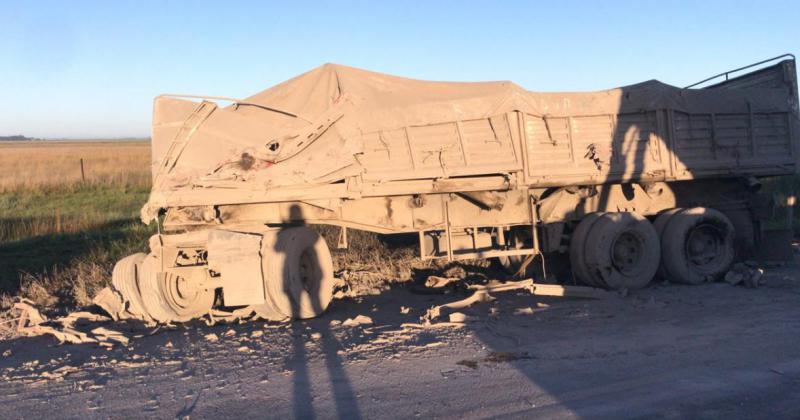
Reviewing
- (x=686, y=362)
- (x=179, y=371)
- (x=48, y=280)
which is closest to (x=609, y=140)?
(x=686, y=362)

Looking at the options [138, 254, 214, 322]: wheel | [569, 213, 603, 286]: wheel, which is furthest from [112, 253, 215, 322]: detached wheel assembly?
[569, 213, 603, 286]: wheel

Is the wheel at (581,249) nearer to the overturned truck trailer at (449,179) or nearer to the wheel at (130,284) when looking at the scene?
the overturned truck trailer at (449,179)

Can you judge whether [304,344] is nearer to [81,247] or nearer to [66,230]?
[81,247]

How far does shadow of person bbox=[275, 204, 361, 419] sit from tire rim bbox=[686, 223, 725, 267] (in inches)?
219

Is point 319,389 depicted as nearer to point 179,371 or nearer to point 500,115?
point 179,371

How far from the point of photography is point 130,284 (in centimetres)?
848

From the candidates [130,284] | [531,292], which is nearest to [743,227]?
[531,292]

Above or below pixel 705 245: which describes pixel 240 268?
above

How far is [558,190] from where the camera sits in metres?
10.0

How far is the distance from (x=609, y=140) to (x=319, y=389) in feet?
20.2

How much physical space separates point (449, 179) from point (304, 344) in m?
3.18

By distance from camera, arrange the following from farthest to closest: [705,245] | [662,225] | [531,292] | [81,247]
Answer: [81,247] → [705,245] → [662,225] → [531,292]

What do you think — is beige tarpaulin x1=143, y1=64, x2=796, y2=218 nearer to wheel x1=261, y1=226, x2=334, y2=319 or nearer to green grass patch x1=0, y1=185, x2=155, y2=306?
wheel x1=261, y1=226, x2=334, y2=319

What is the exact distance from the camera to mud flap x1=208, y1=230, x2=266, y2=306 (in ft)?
26.1
